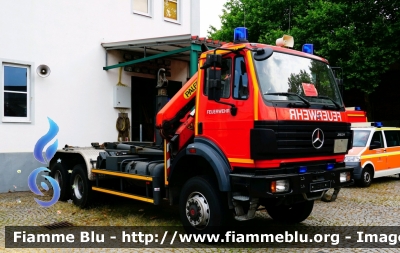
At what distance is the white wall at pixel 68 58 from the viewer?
11.0 metres

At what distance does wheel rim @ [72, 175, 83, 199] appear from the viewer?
8945mm

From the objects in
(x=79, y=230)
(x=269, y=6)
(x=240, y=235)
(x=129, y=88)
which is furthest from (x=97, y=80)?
(x=269, y=6)

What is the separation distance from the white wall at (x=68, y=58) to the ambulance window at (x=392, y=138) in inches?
328

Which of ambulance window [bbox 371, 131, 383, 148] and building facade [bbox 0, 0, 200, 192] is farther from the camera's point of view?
ambulance window [bbox 371, 131, 383, 148]

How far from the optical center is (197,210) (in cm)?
604

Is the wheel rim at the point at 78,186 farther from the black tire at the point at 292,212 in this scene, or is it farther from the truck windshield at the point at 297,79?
the truck windshield at the point at 297,79

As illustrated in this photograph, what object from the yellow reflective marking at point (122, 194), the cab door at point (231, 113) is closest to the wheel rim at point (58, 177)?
the yellow reflective marking at point (122, 194)

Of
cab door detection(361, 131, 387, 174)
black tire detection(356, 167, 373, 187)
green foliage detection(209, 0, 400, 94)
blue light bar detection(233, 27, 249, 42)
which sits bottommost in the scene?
black tire detection(356, 167, 373, 187)

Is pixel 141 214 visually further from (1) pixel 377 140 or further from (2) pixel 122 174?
(1) pixel 377 140

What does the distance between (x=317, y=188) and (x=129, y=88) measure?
8.73 m

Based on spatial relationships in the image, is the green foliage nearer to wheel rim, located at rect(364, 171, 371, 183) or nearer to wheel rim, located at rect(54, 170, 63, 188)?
wheel rim, located at rect(364, 171, 371, 183)

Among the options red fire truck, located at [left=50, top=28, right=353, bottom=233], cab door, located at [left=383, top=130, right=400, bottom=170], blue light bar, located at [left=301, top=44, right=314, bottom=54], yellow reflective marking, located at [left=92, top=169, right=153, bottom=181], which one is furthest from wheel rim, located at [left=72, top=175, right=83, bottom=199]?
cab door, located at [left=383, top=130, right=400, bottom=170]

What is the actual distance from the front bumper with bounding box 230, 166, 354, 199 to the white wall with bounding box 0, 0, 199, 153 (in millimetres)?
7430

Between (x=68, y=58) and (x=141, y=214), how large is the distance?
580 cm
